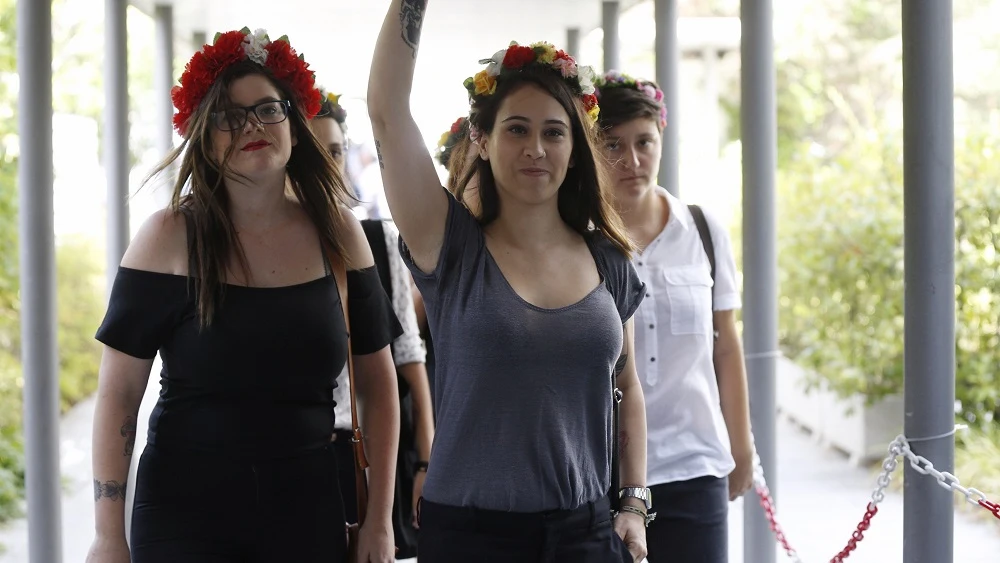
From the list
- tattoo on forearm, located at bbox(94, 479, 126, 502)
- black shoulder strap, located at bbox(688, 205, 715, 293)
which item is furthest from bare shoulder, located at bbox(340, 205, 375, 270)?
black shoulder strap, located at bbox(688, 205, 715, 293)

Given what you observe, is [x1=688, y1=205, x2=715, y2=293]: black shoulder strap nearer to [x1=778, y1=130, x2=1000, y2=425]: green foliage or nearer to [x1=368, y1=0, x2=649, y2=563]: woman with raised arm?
[x1=368, y1=0, x2=649, y2=563]: woman with raised arm

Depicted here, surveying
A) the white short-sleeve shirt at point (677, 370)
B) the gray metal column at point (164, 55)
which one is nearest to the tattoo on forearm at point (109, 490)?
the white short-sleeve shirt at point (677, 370)

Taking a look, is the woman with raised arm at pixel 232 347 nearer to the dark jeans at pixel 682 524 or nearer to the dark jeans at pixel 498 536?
the dark jeans at pixel 498 536

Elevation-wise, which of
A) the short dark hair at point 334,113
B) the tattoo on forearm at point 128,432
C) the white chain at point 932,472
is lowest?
the white chain at point 932,472

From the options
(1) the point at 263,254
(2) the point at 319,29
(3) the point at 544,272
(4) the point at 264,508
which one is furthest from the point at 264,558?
(2) the point at 319,29

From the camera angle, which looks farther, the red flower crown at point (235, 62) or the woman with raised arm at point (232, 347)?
the red flower crown at point (235, 62)

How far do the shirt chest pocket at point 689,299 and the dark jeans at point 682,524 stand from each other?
0.45 meters

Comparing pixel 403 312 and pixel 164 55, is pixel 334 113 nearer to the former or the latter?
pixel 403 312

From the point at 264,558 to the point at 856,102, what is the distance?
20.7m

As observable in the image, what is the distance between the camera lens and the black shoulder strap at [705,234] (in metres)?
3.68

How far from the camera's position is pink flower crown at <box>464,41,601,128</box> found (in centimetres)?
288

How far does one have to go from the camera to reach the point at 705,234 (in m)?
3.69

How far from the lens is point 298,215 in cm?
306

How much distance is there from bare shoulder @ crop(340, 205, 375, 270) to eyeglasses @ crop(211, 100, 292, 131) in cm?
30
